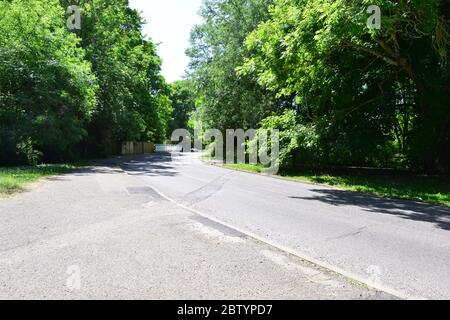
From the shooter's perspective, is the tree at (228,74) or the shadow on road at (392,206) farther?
the tree at (228,74)

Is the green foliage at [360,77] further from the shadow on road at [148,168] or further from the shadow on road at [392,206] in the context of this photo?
the shadow on road at [148,168]

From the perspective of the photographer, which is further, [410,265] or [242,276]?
[410,265]

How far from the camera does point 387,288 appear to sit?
477 centimetres

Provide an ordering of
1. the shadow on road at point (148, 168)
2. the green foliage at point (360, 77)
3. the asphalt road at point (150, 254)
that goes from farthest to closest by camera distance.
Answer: the shadow on road at point (148, 168)
the green foliage at point (360, 77)
the asphalt road at point (150, 254)

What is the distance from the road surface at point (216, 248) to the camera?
468 centimetres

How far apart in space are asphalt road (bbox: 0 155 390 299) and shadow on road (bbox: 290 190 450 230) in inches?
78.5

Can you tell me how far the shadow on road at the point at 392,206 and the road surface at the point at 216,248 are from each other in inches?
2.6

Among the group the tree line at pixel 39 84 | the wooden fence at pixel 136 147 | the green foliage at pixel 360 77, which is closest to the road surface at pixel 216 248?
the green foliage at pixel 360 77

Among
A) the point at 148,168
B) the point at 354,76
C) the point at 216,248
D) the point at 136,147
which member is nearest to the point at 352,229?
the point at 216,248

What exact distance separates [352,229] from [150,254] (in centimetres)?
424

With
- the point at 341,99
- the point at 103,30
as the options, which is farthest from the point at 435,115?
the point at 103,30

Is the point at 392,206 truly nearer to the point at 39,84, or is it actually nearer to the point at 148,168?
the point at 148,168
